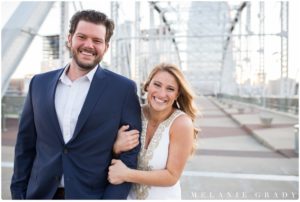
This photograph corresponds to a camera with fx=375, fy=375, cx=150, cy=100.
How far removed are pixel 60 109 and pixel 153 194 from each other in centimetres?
62

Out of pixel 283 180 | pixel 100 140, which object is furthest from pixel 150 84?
pixel 283 180

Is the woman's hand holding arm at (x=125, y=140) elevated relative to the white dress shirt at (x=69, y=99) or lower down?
lower down

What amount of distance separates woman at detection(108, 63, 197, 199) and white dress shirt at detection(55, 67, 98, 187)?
0.78 ft

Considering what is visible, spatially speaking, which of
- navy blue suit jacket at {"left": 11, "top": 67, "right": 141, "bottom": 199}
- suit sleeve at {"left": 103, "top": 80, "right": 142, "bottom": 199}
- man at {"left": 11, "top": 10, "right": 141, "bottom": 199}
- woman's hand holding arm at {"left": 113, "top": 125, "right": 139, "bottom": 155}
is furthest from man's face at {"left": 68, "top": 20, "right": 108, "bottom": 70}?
woman's hand holding arm at {"left": 113, "top": 125, "right": 139, "bottom": 155}

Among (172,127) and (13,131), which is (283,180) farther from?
(13,131)

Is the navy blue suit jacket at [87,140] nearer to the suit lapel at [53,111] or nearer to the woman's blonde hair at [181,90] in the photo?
the suit lapel at [53,111]

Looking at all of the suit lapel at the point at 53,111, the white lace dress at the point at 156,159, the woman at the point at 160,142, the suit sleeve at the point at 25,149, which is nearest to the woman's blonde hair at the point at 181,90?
the woman at the point at 160,142

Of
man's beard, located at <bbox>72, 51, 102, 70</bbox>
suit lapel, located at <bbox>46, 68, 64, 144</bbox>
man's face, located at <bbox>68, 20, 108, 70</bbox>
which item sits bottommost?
suit lapel, located at <bbox>46, 68, 64, 144</bbox>

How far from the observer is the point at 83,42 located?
1757 mm

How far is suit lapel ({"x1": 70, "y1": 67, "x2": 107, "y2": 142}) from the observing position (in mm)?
1729

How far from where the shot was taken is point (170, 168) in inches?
70.3

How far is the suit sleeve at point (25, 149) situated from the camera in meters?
1.95

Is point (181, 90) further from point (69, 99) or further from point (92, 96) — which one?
point (69, 99)

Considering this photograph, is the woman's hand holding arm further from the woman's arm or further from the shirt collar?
the shirt collar
